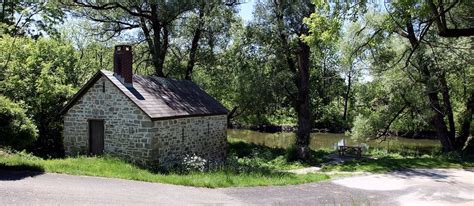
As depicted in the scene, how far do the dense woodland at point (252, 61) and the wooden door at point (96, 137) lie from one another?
105 inches

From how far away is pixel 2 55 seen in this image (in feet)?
57.1

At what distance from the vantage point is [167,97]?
61.7 feet

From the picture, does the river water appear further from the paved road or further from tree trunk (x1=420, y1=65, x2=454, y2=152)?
the paved road

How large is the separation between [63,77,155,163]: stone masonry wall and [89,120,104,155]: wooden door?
0.17 meters

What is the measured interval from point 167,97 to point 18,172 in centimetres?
744

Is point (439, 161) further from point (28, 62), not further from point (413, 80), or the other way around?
point (28, 62)

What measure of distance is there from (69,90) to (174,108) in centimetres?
633

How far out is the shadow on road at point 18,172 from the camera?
11841 millimetres

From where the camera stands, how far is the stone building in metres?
16.6

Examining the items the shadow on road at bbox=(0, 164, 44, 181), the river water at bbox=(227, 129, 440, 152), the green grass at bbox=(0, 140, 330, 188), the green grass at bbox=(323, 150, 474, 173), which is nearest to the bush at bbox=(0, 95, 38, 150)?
the shadow on road at bbox=(0, 164, 44, 181)

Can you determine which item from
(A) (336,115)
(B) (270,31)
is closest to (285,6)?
(B) (270,31)

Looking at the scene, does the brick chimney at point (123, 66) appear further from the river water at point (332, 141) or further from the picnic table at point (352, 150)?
the river water at point (332, 141)

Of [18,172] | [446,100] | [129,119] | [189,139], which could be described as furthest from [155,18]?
[446,100]

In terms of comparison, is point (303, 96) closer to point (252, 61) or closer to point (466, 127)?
point (252, 61)
